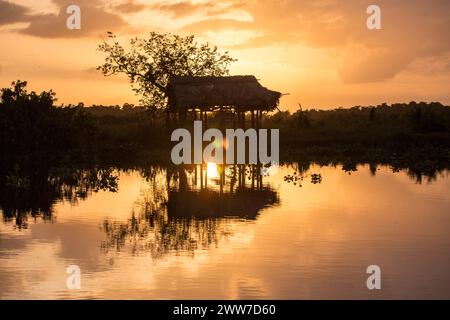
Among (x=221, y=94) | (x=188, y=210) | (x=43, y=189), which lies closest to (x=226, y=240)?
(x=188, y=210)

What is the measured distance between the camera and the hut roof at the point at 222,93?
45.4 m

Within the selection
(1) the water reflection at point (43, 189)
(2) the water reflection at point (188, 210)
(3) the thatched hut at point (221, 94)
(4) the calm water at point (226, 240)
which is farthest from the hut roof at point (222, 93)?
(4) the calm water at point (226, 240)

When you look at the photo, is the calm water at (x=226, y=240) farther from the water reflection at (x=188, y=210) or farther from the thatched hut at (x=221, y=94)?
the thatched hut at (x=221, y=94)

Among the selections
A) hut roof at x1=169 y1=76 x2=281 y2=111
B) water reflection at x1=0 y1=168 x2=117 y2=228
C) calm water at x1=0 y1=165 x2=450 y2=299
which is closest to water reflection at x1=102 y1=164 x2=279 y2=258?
calm water at x1=0 y1=165 x2=450 y2=299

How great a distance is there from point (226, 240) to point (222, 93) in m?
29.2

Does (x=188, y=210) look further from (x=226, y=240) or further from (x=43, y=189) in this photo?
(x=43, y=189)

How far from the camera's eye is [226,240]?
17.1 m

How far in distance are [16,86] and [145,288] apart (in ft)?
108

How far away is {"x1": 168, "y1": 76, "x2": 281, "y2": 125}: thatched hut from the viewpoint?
149ft

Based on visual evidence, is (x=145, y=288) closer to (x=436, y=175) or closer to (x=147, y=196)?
(x=147, y=196)

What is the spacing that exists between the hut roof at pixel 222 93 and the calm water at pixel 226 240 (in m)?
16.2

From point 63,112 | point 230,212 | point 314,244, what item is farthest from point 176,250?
point 63,112

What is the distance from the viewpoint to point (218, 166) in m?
40.3
